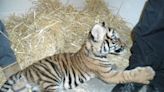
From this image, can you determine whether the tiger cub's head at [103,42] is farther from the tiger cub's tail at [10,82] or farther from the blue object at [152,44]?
the tiger cub's tail at [10,82]

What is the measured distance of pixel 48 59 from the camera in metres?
2.92

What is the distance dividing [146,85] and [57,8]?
1.04 m

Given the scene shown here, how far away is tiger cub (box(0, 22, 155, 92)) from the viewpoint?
277 cm

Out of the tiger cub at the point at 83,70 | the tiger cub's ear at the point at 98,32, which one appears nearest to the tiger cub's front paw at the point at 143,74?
the tiger cub at the point at 83,70

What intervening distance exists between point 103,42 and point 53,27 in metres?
0.54

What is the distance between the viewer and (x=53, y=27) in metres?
3.20

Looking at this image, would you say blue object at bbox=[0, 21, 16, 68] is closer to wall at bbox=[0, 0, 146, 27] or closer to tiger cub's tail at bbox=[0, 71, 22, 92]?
tiger cub's tail at bbox=[0, 71, 22, 92]

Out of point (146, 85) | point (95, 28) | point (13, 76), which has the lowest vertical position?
point (146, 85)

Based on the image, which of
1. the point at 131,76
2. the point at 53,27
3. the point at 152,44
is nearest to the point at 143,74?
the point at 131,76

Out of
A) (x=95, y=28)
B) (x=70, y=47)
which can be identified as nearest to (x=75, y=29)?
(x=70, y=47)

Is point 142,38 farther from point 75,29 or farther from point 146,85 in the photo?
point 75,29

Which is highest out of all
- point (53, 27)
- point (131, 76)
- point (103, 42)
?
point (53, 27)

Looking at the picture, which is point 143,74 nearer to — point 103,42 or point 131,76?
point 131,76

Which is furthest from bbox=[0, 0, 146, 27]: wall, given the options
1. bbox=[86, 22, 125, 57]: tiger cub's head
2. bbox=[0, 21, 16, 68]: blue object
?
bbox=[86, 22, 125, 57]: tiger cub's head
